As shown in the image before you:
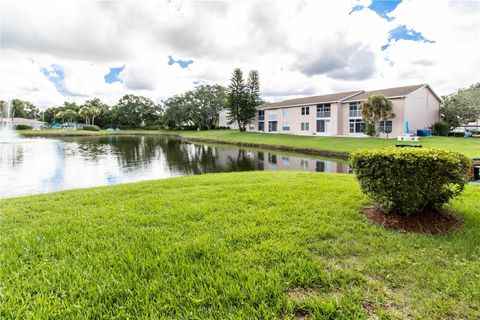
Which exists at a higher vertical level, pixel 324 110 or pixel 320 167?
pixel 324 110

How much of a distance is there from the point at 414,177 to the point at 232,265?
3.26m

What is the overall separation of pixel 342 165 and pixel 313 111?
80.4ft

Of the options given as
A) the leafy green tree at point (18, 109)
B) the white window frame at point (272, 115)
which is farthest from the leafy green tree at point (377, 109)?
the leafy green tree at point (18, 109)

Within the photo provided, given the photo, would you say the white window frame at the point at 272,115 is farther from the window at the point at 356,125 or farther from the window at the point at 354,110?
the window at the point at 356,125

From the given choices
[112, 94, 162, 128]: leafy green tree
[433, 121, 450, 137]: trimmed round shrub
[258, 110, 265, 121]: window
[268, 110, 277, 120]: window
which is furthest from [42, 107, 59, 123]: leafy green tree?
[433, 121, 450, 137]: trimmed round shrub

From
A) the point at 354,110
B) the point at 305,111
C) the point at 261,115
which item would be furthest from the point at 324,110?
the point at 261,115

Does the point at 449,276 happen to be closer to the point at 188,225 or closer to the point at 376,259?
the point at 376,259

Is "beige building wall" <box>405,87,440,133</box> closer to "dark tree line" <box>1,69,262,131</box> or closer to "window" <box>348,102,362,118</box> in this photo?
"window" <box>348,102,362,118</box>

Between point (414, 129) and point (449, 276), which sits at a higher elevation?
point (414, 129)

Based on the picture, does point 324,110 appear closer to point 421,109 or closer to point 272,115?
point 421,109

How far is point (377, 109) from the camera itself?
1170 inches

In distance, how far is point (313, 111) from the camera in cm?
4203

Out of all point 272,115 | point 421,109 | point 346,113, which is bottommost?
point 421,109

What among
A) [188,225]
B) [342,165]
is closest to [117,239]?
[188,225]
